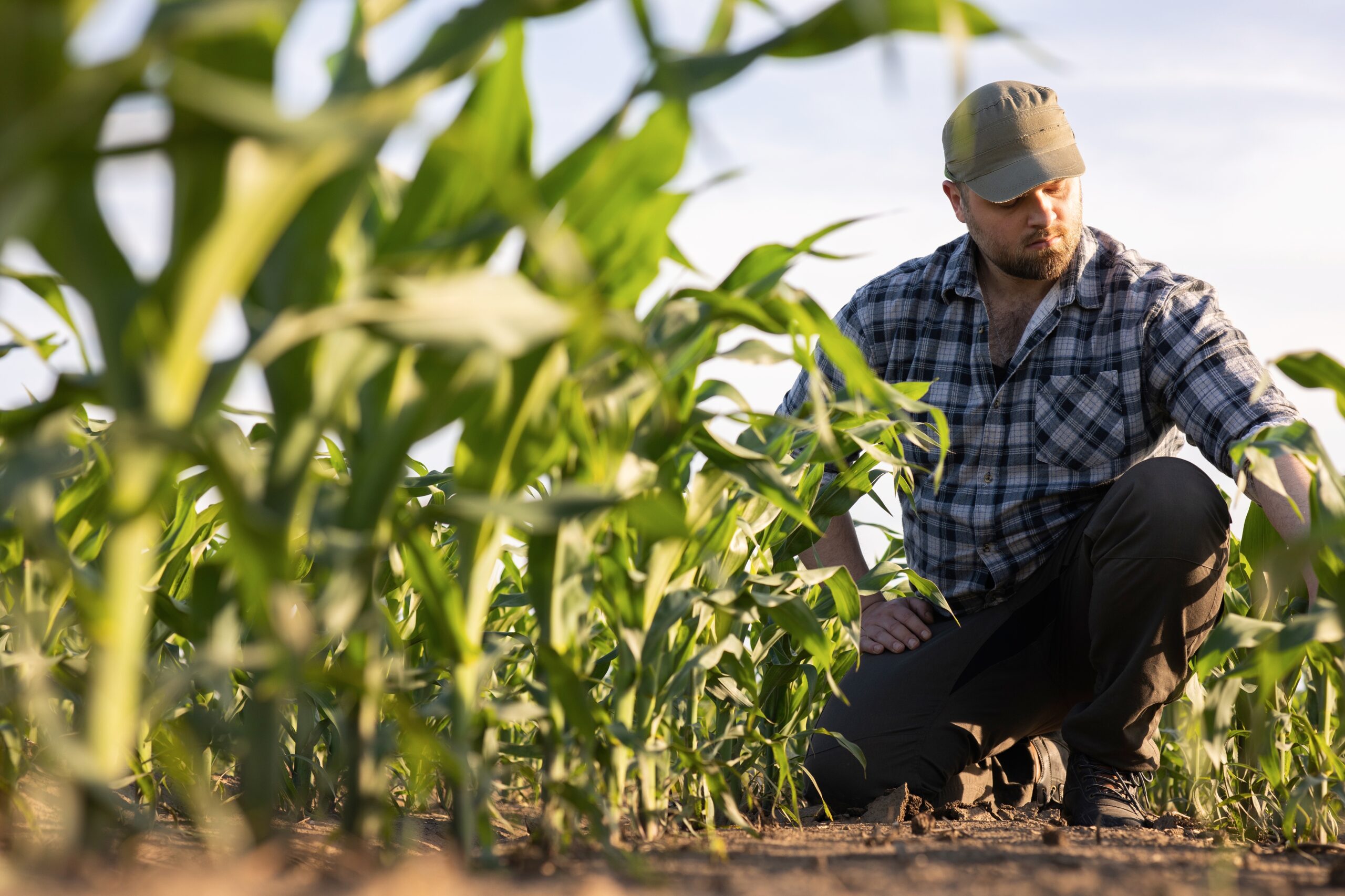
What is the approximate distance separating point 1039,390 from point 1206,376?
41 centimetres

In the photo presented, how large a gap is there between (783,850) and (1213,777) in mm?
1042

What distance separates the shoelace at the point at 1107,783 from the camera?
2066 mm

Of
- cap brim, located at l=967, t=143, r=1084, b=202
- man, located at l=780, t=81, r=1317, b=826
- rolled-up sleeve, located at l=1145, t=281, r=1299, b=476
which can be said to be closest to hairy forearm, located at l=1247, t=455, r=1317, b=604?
rolled-up sleeve, located at l=1145, t=281, r=1299, b=476

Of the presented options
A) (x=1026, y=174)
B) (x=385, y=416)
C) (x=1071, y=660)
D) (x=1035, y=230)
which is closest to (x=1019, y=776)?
(x=1071, y=660)

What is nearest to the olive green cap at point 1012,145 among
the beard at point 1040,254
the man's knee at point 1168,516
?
the beard at point 1040,254

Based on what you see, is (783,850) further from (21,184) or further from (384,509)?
(21,184)

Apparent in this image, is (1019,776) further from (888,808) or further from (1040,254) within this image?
(1040,254)

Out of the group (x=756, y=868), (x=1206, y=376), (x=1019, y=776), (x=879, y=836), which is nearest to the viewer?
(x=756, y=868)

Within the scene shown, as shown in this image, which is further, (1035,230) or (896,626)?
(896,626)

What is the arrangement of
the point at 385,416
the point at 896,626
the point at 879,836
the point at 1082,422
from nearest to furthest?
the point at 385,416 < the point at 879,836 < the point at 1082,422 < the point at 896,626

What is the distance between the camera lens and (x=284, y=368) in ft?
2.67

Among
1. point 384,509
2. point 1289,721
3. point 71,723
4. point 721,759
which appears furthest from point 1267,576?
point 71,723

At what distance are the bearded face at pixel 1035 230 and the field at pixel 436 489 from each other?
98 cm

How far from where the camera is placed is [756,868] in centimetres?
114
